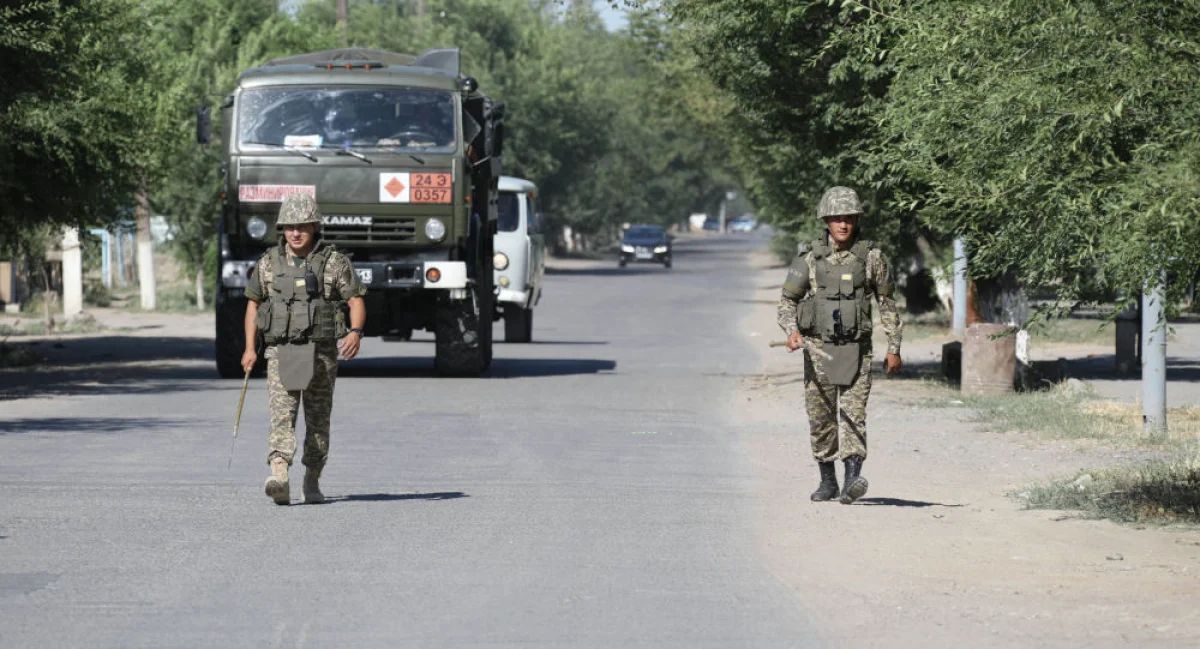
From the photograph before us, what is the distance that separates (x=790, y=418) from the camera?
17391mm

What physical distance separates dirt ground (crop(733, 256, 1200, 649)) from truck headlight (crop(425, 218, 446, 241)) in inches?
262

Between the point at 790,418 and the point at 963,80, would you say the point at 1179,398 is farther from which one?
the point at 963,80

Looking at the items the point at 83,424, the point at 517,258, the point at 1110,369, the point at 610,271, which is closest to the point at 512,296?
the point at 517,258

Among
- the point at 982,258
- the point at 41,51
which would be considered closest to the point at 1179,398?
the point at 982,258

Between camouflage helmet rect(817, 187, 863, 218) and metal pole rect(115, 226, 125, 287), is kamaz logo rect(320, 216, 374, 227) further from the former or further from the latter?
metal pole rect(115, 226, 125, 287)

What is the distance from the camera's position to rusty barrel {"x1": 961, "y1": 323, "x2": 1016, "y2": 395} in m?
19.0

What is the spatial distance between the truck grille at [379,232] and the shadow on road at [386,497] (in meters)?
9.54

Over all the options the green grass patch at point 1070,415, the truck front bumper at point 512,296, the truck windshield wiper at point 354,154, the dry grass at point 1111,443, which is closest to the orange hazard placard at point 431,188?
the truck windshield wiper at point 354,154

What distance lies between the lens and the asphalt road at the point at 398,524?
7.31 m

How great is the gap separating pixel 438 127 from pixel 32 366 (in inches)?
273

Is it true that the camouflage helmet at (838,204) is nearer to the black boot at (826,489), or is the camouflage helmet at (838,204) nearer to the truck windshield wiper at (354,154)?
the black boot at (826,489)

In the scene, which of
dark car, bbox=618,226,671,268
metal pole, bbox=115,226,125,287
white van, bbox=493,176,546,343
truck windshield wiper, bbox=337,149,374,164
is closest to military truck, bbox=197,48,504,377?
truck windshield wiper, bbox=337,149,374,164

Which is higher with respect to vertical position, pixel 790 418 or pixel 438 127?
pixel 438 127

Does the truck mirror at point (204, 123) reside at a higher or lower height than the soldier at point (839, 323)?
higher
